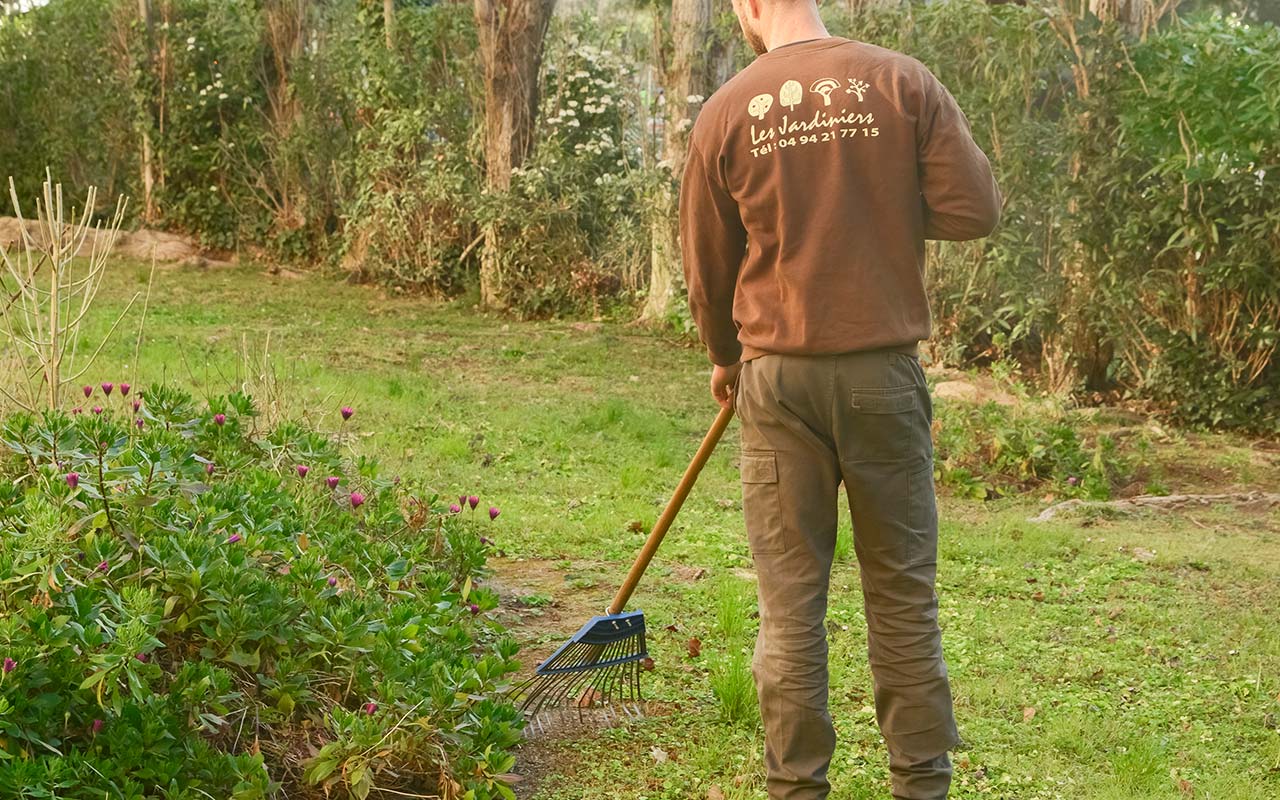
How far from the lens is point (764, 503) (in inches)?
130

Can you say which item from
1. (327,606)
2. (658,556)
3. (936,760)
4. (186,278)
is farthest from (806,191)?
(186,278)

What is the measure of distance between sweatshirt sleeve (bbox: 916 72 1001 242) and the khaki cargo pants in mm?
351

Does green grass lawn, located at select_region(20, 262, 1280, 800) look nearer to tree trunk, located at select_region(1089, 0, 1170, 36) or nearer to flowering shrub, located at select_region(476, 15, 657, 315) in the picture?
tree trunk, located at select_region(1089, 0, 1170, 36)

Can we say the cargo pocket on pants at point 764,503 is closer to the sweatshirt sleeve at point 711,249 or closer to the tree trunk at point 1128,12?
the sweatshirt sleeve at point 711,249

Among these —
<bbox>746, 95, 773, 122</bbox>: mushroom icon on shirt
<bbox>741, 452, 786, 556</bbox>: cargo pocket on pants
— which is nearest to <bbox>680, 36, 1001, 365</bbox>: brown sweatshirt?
<bbox>746, 95, 773, 122</bbox>: mushroom icon on shirt

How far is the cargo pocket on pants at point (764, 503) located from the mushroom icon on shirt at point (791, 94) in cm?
84

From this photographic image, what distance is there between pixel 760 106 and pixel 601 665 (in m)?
1.83

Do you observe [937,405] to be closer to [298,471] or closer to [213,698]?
[298,471]

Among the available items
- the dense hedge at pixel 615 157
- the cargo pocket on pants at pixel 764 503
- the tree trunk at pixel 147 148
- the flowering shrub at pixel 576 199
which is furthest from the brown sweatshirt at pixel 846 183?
the tree trunk at pixel 147 148

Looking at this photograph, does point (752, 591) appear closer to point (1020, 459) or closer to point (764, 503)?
point (764, 503)

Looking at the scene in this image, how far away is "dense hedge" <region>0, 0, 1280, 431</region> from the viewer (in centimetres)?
834

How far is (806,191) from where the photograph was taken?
10.4 ft

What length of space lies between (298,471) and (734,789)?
1.78 m

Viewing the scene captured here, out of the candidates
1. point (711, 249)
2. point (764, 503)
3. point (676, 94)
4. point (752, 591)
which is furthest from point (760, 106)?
point (676, 94)
